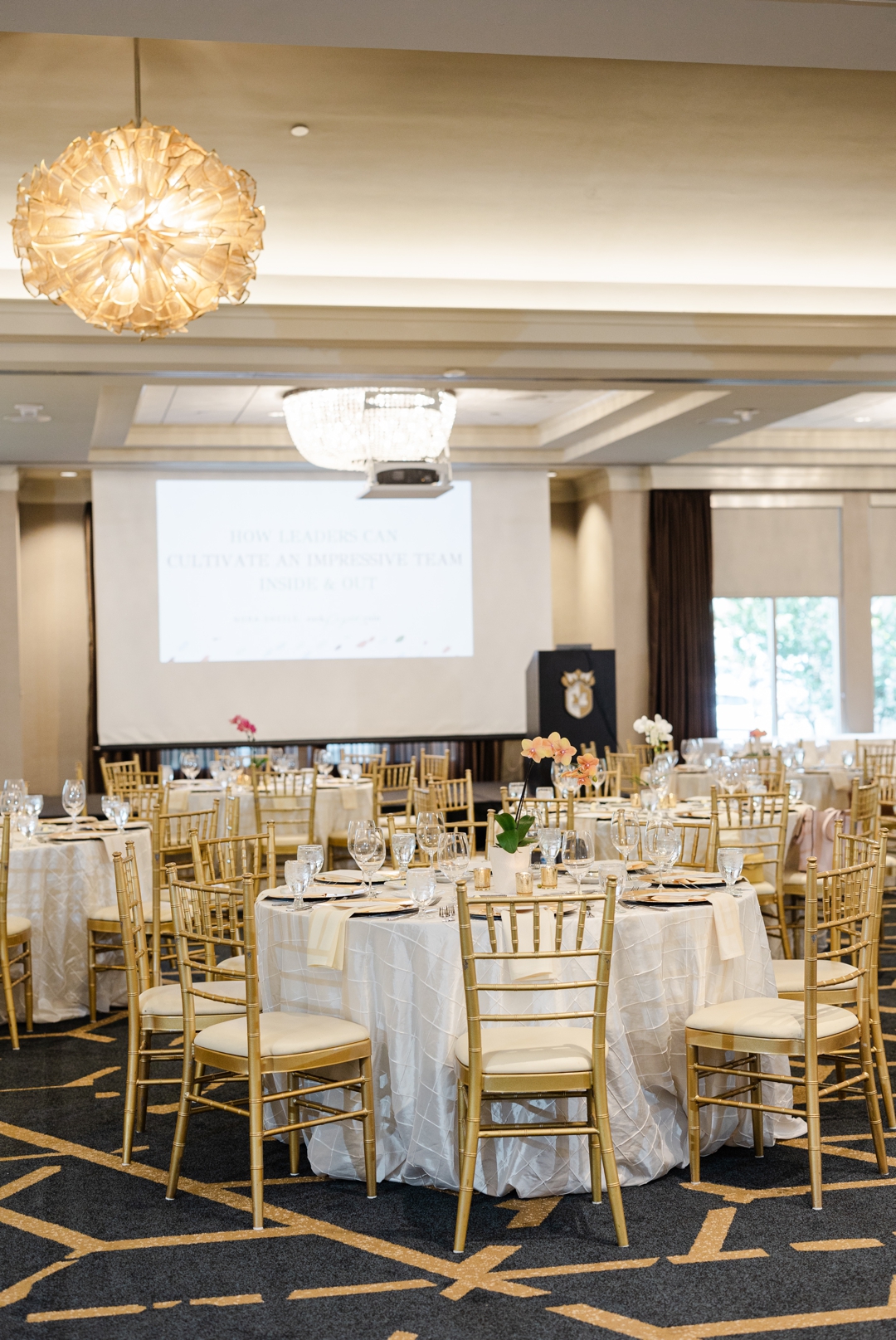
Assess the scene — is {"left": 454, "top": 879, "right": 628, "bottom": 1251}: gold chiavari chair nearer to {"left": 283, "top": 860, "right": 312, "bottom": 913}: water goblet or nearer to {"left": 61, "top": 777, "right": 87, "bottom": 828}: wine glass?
{"left": 283, "top": 860, "right": 312, "bottom": 913}: water goblet

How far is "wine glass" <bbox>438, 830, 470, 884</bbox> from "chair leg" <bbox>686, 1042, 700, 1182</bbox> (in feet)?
3.07

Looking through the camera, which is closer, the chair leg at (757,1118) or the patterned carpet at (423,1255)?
the patterned carpet at (423,1255)

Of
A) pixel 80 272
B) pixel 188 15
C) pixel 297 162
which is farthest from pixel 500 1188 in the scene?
pixel 297 162

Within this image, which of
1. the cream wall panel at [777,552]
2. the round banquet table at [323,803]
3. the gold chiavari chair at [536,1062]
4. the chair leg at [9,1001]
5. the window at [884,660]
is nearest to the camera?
the gold chiavari chair at [536,1062]

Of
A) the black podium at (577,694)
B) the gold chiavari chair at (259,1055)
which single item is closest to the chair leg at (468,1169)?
the gold chiavari chair at (259,1055)

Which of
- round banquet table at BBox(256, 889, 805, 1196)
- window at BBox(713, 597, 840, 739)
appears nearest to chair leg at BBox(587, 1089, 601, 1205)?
round banquet table at BBox(256, 889, 805, 1196)

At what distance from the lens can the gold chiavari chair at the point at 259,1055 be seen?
3.71m

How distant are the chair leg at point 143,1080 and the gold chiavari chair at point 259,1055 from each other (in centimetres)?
28

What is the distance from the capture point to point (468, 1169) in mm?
3537

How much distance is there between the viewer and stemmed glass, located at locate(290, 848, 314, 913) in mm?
4184

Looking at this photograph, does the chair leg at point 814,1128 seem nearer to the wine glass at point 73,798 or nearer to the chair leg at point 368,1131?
the chair leg at point 368,1131

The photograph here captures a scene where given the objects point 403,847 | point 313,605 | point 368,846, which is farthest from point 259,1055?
point 313,605

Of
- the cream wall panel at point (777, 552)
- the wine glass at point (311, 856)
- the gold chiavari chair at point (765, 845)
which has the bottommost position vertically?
the gold chiavari chair at point (765, 845)

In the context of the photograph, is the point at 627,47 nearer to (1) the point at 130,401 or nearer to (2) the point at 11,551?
(1) the point at 130,401
